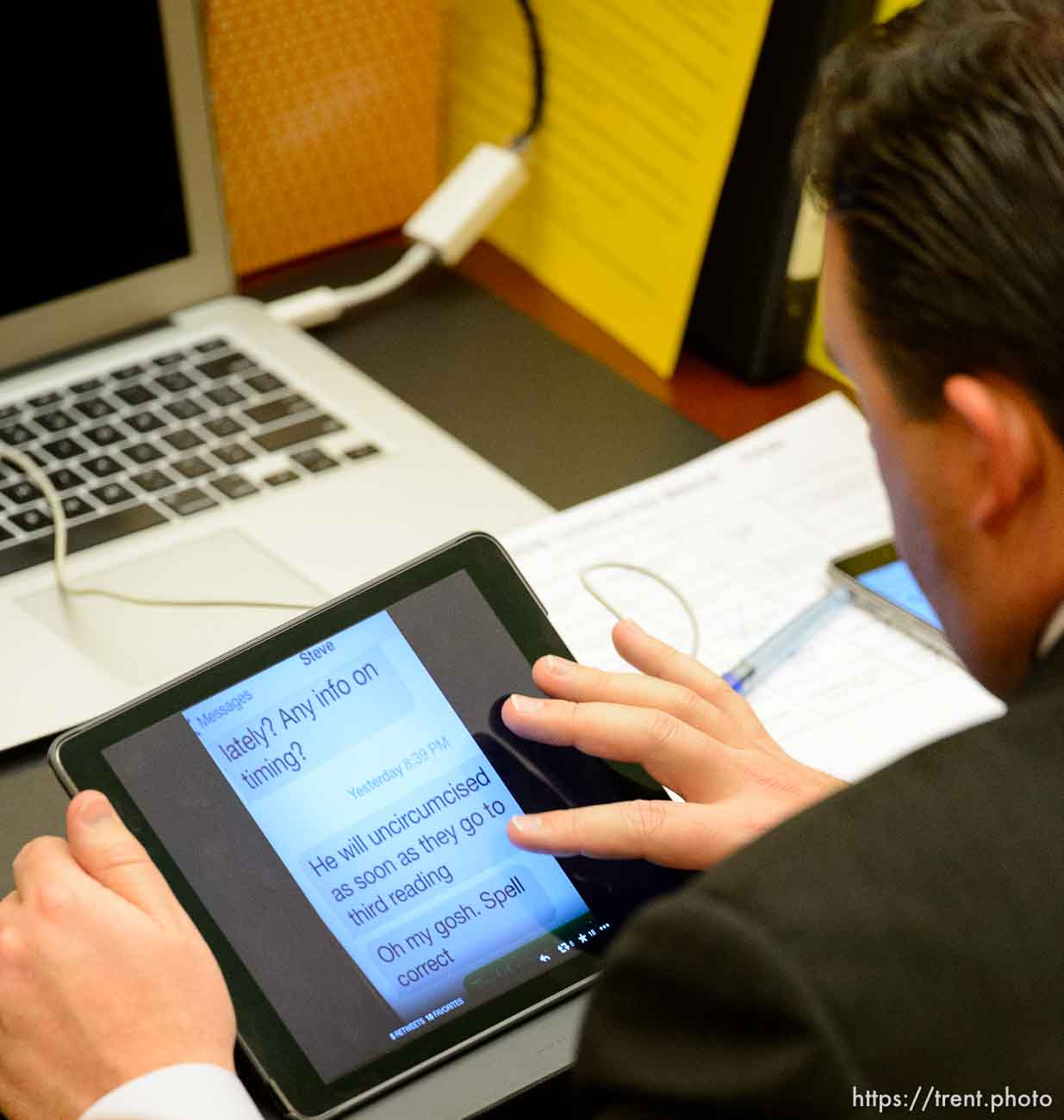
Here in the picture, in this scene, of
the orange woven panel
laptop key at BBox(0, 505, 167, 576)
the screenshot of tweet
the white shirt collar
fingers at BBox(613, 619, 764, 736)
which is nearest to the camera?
the white shirt collar

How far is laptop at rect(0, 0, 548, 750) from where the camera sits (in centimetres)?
79

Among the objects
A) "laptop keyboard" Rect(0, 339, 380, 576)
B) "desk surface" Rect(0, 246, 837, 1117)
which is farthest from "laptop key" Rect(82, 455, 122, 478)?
"desk surface" Rect(0, 246, 837, 1117)

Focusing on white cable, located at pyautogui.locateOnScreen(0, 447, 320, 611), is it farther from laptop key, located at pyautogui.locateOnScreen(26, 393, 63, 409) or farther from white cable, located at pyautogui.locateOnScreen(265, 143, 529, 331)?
white cable, located at pyautogui.locateOnScreen(265, 143, 529, 331)

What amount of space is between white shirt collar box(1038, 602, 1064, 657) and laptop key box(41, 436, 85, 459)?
0.57 meters

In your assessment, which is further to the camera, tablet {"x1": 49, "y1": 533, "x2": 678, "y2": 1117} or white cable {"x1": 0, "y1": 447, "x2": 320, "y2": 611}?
white cable {"x1": 0, "y1": 447, "x2": 320, "y2": 611}

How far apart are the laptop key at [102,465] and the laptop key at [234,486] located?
57 mm

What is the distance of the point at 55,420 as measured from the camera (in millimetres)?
885

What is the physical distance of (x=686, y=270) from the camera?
3.23ft

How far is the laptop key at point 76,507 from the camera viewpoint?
83 cm

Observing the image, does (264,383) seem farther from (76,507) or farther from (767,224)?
(767,224)

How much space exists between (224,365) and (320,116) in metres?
0.23

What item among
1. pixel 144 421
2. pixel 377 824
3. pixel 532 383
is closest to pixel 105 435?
pixel 144 421

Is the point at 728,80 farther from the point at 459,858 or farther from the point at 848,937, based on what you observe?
the point at 848,937

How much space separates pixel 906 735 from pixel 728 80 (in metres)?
0.42
